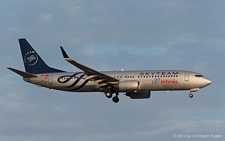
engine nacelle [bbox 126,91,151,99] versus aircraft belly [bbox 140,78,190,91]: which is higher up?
aircraft belly [bbox 140,78,190,91]

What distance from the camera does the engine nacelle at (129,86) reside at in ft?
219

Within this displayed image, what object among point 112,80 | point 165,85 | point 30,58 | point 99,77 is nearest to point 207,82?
point 165,85

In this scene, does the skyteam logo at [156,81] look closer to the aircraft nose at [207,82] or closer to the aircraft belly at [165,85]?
the aircraft belly at [165,85]

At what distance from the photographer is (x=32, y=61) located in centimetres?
7406

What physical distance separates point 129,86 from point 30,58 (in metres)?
15.2

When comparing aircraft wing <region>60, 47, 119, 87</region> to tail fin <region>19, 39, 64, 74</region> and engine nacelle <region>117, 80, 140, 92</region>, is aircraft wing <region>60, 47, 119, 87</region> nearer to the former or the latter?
engine nacelle <region>117, 80, 140, 92</region>

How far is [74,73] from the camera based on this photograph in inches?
2790

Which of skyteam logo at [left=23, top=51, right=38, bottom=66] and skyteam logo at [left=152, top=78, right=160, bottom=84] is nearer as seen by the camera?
skyteam logo at [left=152, top=78, right=160, bottom=84]

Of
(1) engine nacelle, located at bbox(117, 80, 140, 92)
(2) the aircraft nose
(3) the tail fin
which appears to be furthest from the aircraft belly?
(3) the tail fin

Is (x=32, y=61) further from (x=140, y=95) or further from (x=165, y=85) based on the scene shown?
(x=165, y=85)

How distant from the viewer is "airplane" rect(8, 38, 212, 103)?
219 feet

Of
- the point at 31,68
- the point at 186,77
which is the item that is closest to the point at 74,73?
the point at 31,68

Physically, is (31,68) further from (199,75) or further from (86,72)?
(199,75)

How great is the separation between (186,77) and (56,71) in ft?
55.5
